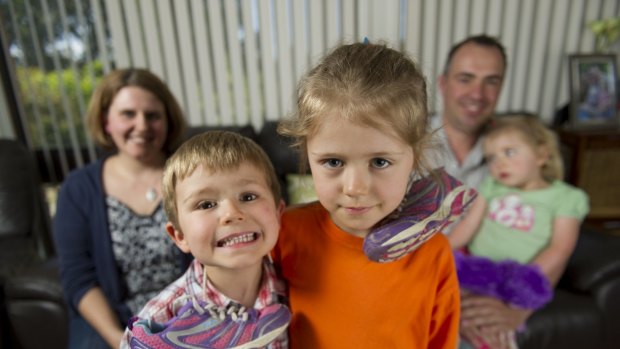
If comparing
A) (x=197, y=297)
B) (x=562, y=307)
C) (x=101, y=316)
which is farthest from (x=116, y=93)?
(x=562, y=307)

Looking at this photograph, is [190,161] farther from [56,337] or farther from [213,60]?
[213,60]

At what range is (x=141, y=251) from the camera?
4.07 feet

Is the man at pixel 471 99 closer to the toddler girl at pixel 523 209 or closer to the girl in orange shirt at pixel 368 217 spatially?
the toddler girl at pixel 523 209

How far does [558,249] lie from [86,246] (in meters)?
1.68

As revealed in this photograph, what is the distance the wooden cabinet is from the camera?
2.34 metres

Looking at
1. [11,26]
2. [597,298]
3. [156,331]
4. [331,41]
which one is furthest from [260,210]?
[11,26]

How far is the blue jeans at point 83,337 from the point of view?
3.98 ft

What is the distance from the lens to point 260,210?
67cm

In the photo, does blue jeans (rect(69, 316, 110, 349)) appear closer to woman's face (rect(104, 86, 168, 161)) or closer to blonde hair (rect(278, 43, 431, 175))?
woman's face (rect(104, 86, 168, 161))

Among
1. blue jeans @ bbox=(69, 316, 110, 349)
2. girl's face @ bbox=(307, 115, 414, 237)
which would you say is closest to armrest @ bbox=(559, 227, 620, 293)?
girl's face @ bbox=(307, 115, 414, 237)

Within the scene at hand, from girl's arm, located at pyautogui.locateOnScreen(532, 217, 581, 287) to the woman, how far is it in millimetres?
1299

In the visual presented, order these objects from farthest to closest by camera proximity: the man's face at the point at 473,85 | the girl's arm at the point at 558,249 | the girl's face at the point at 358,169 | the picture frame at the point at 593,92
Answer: the picture frame at the point at 593,92 < the man's face at the point at 473,85 < the girl's arm at the point at 558,249 < the girl's face at the point at 358,169

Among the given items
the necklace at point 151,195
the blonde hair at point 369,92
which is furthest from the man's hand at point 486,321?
the necklace at point 151,195

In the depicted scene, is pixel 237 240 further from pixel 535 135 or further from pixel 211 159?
pixel 535 135
